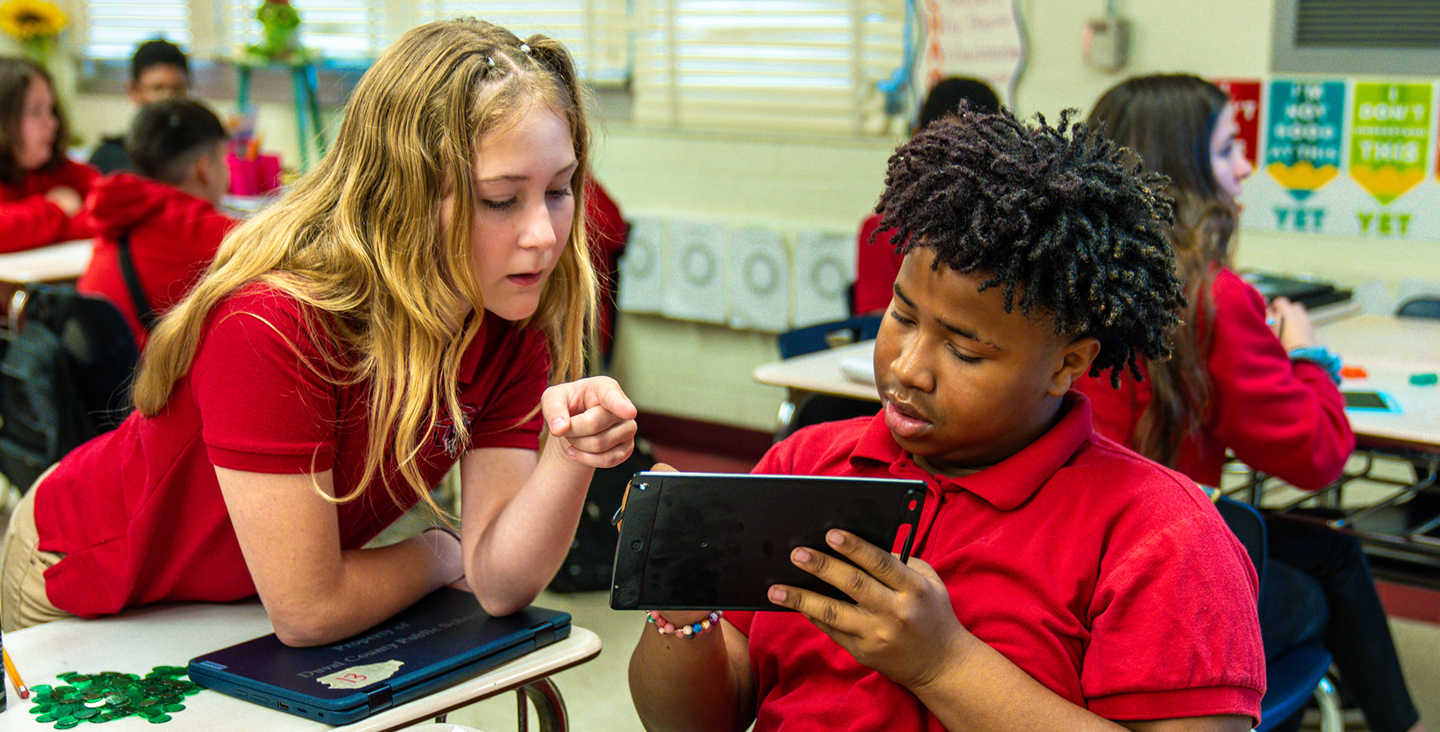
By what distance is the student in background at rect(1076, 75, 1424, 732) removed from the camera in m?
1.74

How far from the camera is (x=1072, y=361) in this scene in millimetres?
1005

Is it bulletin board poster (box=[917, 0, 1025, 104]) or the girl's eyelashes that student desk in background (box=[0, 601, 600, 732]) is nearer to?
→ the girl's eyelashes

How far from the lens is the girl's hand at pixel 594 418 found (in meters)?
1.09

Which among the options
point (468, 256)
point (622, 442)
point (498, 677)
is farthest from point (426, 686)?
point (468, 256)

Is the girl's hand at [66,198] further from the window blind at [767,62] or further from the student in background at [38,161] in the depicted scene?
the window blind at [767,62]

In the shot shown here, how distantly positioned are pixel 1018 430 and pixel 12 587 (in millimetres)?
1134

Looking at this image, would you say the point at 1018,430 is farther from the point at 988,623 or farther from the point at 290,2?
the point at 290,2

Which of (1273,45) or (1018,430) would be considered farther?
(1273,45)

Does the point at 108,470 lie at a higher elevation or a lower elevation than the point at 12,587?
higher

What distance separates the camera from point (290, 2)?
502 centimetres

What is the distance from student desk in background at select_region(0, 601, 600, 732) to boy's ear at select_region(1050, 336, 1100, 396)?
21.3 inches

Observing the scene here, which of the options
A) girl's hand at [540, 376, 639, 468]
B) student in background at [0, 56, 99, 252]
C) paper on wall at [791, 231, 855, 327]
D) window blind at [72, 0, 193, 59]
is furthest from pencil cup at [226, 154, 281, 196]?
girl's hand at [540, 376, 639, 468]

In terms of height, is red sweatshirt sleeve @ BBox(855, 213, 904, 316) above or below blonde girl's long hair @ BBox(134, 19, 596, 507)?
below

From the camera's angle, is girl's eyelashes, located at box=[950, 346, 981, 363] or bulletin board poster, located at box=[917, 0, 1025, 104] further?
bulletin board poster, located at box=[917, 0, 1025, 104]
